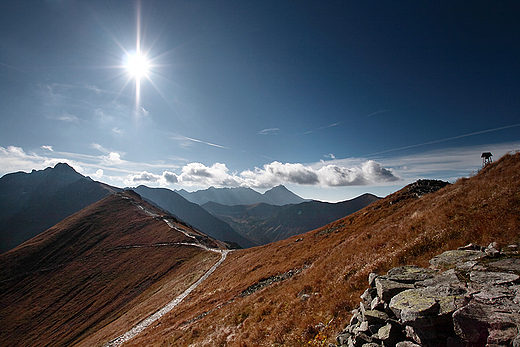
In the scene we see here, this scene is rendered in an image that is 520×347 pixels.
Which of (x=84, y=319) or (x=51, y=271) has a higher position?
(x=51, y=271)

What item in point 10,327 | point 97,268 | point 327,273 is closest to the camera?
point 327,273

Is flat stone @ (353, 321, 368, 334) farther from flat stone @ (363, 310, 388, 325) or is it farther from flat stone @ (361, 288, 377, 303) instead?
flat stone @ (361, 288, 377, 303)

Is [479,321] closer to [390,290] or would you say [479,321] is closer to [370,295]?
[390,290]

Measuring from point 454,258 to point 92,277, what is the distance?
398 ft

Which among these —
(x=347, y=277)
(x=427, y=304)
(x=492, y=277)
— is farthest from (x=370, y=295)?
(x=347, y=277)

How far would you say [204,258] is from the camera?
6800 centimetres

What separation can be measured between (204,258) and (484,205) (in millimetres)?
68675

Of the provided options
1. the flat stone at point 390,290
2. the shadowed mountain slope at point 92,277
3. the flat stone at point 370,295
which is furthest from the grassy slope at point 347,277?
the shadowed mountain slope at point 92,277

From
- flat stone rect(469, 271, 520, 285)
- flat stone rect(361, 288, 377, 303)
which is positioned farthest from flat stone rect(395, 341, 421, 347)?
flat stone rect(469, 271, 520, 285)

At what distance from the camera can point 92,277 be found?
8875cm

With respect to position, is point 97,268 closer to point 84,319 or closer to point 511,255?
point 84,319

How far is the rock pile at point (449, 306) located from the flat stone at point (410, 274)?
0.03 metres

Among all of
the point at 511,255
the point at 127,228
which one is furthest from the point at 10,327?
the point at 511,255

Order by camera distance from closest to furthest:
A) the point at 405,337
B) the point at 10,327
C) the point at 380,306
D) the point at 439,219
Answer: the point at 405,337 → the point at 380,306 → the point at 439,219 → the point at 10,327
